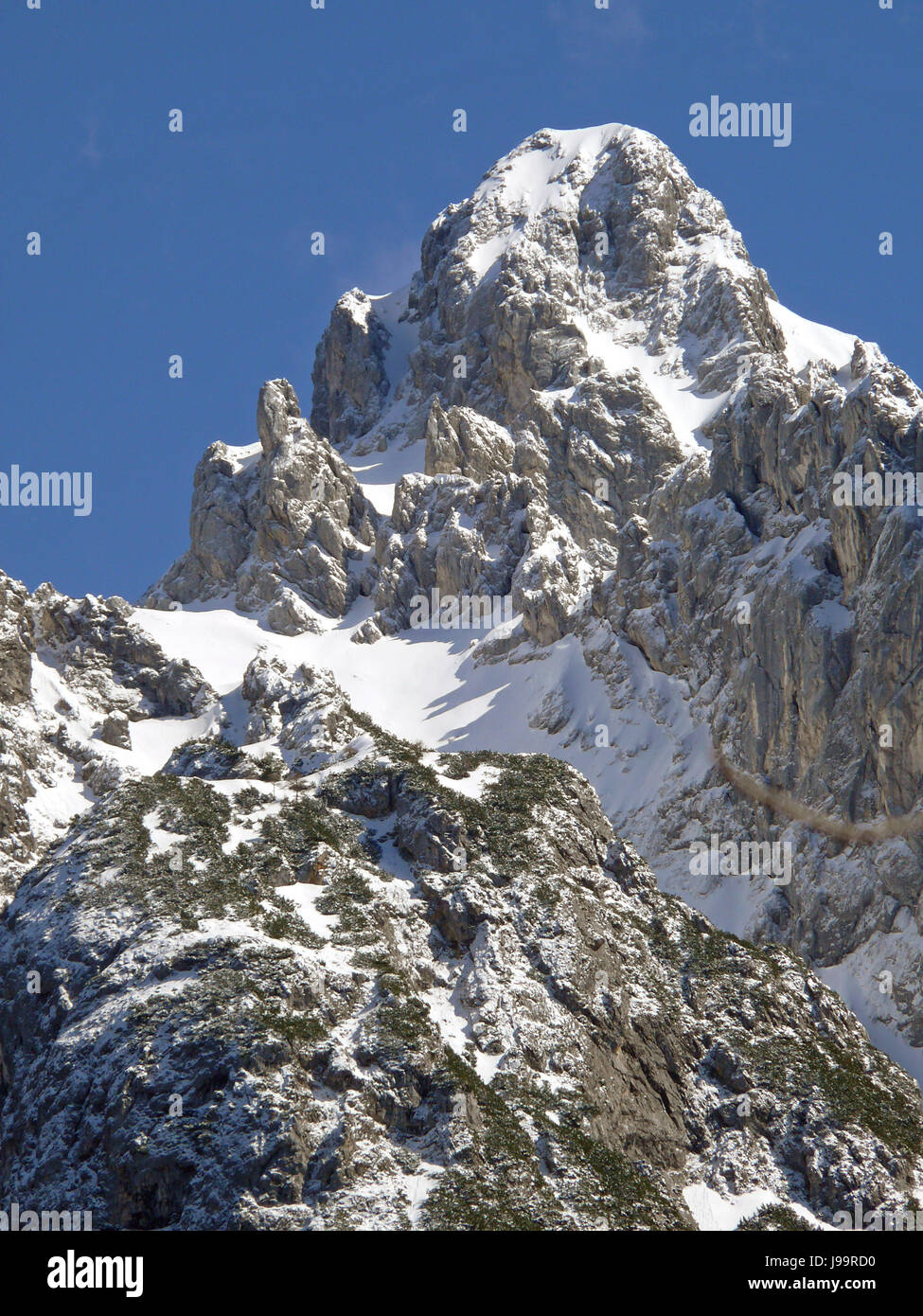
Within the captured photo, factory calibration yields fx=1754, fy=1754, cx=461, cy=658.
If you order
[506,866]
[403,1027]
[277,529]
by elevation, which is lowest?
[403,1027]

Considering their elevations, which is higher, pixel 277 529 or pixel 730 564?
pixel 277 529

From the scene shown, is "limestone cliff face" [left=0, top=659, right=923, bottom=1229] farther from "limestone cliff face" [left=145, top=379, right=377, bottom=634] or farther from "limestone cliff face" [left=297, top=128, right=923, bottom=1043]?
"limestone cliff face" [left=145, top=379, right=377, bottom=634]

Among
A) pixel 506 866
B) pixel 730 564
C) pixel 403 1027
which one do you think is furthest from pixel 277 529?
pixel 403 1027

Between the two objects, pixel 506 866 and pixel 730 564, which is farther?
pixel 730 564

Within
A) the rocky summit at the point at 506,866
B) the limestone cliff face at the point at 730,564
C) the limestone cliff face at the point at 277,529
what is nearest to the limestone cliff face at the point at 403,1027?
the rocky summit at the point at 506,866

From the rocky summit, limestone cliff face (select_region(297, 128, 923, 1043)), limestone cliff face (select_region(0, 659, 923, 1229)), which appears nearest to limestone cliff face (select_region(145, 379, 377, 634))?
the rocky summit

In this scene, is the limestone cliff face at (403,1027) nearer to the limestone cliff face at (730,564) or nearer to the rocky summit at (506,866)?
the rocky summit at (506,866)

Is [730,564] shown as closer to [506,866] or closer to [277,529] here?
[506,866]
